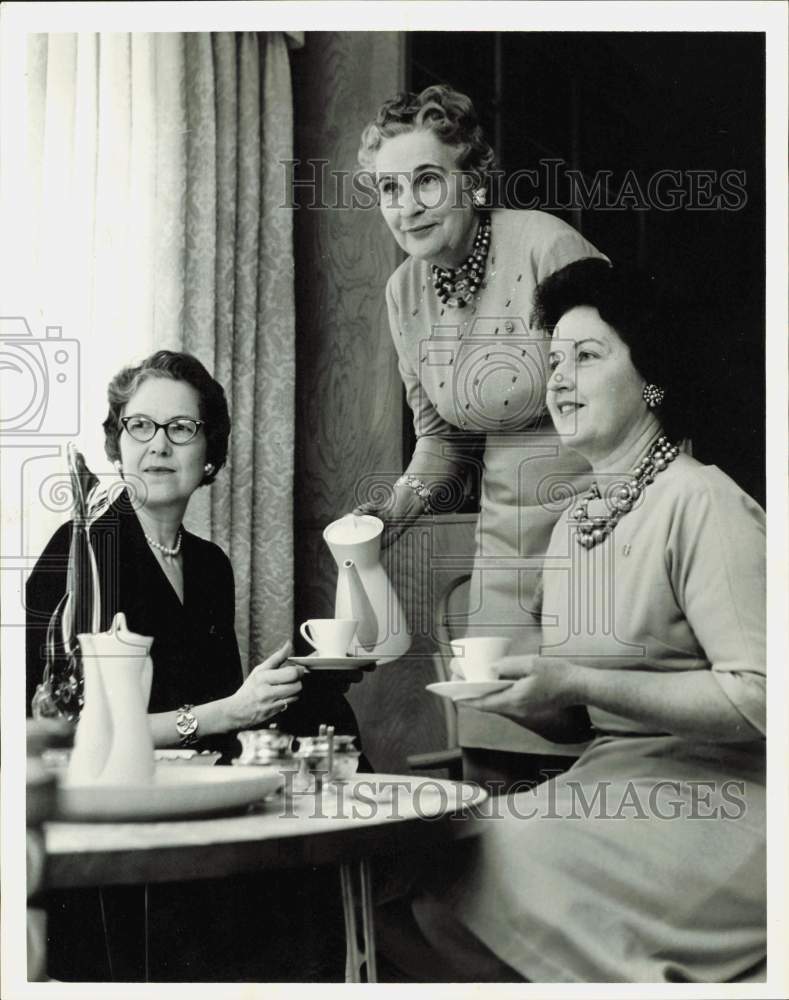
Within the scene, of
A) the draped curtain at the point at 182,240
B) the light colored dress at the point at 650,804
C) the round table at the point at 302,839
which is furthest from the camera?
the draped curtain at the point at 182,240

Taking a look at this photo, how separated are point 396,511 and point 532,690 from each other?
1.57 ft

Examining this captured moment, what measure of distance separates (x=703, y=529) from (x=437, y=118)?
105 cm

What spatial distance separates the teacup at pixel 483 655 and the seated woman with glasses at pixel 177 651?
287mm

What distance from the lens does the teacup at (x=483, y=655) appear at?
103 inches

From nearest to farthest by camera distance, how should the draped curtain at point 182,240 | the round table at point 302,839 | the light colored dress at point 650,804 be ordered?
the round table at point 302,839, the light colored dress at point 650,804, the draped curtain at point 182,240

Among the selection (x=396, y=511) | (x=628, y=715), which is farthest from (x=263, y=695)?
(x=628, y=715)

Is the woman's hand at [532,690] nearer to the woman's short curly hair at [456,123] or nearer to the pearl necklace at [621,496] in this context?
the pearl necklace at [621,496]

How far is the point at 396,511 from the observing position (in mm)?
→ 2666

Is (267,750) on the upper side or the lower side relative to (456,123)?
lower

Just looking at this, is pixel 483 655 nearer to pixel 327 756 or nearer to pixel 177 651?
pixel 327 756

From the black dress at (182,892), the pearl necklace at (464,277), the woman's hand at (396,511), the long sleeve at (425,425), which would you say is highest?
the pearl necklace at (464,277)

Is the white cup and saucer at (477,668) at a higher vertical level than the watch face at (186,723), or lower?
higher

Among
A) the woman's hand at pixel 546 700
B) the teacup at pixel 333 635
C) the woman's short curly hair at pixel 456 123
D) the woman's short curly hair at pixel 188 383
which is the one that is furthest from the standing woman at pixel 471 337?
the woman's short curly hair at pixel 188 383

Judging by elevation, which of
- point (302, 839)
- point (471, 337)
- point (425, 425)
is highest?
point (471, 337)
